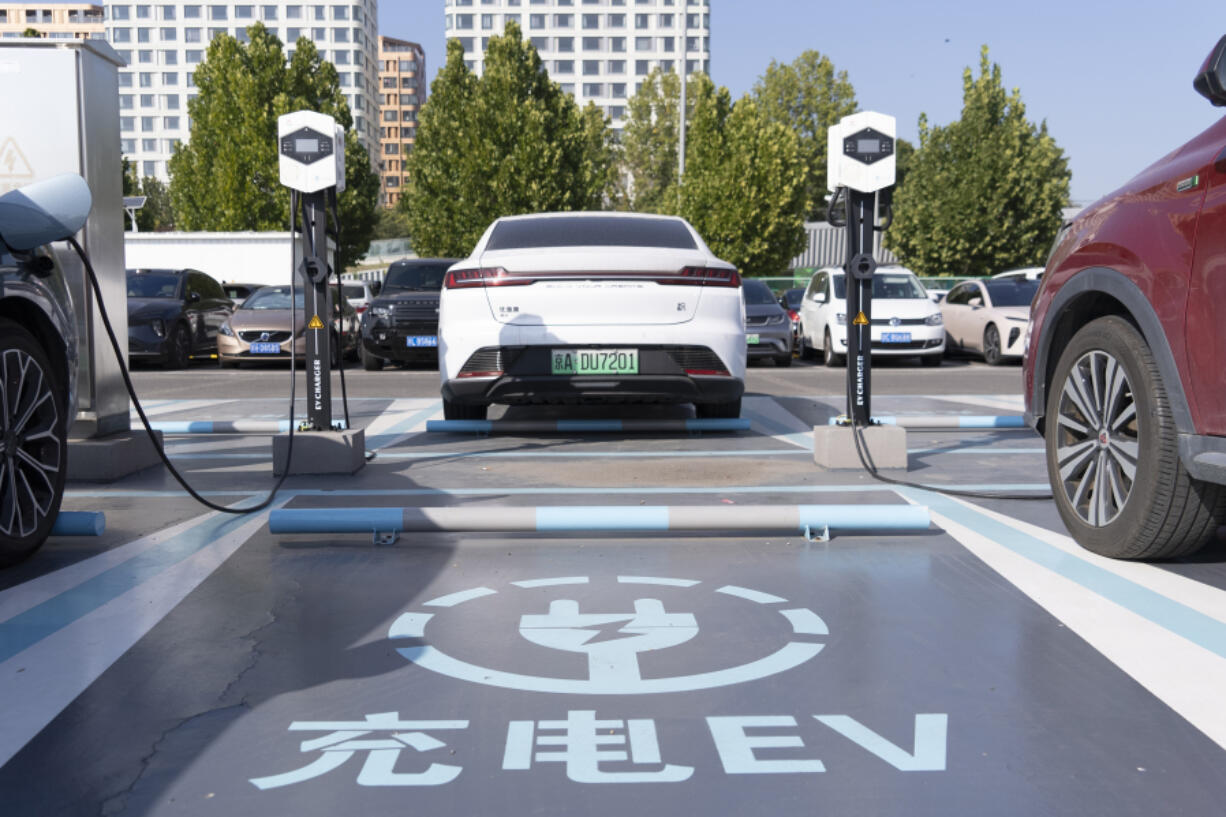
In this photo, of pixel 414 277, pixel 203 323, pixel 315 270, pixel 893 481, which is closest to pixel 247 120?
pixel 203 323

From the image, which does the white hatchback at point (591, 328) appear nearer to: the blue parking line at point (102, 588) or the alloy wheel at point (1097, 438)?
the blue parking line at point (102, 588)

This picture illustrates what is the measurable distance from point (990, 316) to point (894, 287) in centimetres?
153

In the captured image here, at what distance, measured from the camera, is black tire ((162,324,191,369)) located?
59.7 feet

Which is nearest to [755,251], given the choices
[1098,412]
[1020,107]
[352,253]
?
[1020,107]

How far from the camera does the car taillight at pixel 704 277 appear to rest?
24.2 ft

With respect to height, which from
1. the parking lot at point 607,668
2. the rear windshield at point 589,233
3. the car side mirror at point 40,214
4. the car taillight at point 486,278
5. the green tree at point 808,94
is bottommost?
the parking lot at point 607,668

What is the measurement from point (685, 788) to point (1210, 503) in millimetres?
2559

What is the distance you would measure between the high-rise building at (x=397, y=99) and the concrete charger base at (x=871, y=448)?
166 meters

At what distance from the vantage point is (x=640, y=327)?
7293 mm

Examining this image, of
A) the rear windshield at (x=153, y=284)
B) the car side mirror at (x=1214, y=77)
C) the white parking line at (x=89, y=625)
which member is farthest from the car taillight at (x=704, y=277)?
the rear windshield at (x=153, y=284)

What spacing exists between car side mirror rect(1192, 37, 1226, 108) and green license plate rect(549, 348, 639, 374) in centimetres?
407

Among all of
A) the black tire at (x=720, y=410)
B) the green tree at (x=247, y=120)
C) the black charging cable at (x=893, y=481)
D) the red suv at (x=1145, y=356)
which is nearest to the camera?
the red suv at (x=1145, y=356)

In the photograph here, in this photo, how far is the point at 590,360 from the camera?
729 centimetres

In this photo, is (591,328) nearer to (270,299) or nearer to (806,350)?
(270,299)
